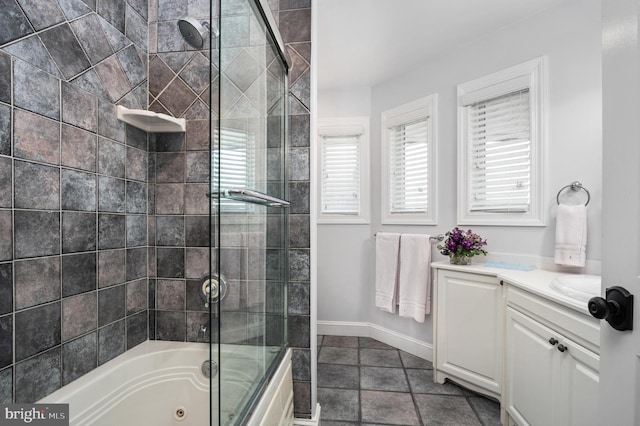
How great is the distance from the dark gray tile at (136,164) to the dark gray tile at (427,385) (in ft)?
7.15

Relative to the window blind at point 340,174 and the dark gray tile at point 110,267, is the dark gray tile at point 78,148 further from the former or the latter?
the window blind at point 340,174

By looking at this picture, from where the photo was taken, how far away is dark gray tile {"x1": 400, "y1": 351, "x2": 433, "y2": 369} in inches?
92.6

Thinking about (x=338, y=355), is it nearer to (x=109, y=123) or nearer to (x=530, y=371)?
(x=530, y=371)

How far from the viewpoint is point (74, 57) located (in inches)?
48.9

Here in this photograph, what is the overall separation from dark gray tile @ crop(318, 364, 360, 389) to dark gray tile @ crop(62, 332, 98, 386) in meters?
1.39

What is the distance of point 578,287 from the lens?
51.8 inches

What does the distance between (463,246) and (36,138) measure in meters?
2.32

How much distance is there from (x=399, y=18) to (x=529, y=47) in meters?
0.88

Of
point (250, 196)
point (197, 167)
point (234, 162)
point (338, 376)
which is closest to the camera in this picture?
point (234, 162)

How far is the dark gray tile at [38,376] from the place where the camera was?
1048 mm

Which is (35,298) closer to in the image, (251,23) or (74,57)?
(74,57)

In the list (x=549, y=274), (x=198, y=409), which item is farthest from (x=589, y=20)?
(x=198, y=409)

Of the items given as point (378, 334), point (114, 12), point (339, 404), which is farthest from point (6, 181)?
point (378, 334)

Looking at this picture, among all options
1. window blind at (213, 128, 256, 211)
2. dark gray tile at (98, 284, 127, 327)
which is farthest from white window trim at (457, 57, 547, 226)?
dark gray tile at (98, 284, 127, 327)
